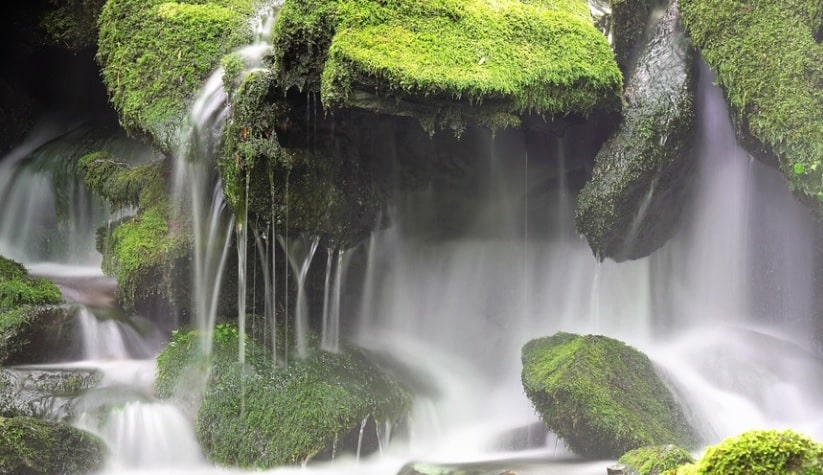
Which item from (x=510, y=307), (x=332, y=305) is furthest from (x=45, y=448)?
(x=510, y=307)

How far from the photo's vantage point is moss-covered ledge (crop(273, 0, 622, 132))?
19.1ft

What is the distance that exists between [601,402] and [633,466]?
108 cm

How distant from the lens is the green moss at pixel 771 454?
2654mm

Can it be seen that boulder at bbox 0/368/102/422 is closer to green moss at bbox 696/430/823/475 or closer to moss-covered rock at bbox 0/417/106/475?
moss-covered rock at bbox 0/417/106/475

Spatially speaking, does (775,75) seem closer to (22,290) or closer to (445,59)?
(445,59)

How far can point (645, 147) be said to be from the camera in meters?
6.61

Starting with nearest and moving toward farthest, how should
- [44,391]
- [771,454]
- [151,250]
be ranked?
1. [771,454]
2. [44,391]
3. [151,250]

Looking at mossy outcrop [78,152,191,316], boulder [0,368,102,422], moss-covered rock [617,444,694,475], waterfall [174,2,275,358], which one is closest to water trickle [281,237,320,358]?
waterfall [174,2,275,358]

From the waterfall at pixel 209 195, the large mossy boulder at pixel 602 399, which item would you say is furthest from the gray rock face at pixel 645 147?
the waterfall at pixel 209 195

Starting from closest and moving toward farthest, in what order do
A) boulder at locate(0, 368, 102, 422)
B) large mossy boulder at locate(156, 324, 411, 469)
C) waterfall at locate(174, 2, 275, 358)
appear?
large mossy boulder at locate(156, 324, 411, 469)
boulder at locate(0, 368, 102, 422)
waterfall at locate(174, 2, 275, 358)

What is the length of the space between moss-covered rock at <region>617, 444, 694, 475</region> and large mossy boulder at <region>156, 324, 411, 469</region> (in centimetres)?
233

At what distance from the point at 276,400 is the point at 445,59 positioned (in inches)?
122

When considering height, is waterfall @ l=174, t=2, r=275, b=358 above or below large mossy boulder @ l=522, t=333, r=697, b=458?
above

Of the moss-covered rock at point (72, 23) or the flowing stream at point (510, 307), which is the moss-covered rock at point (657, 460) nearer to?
the flowing stream at point (510, 307)
